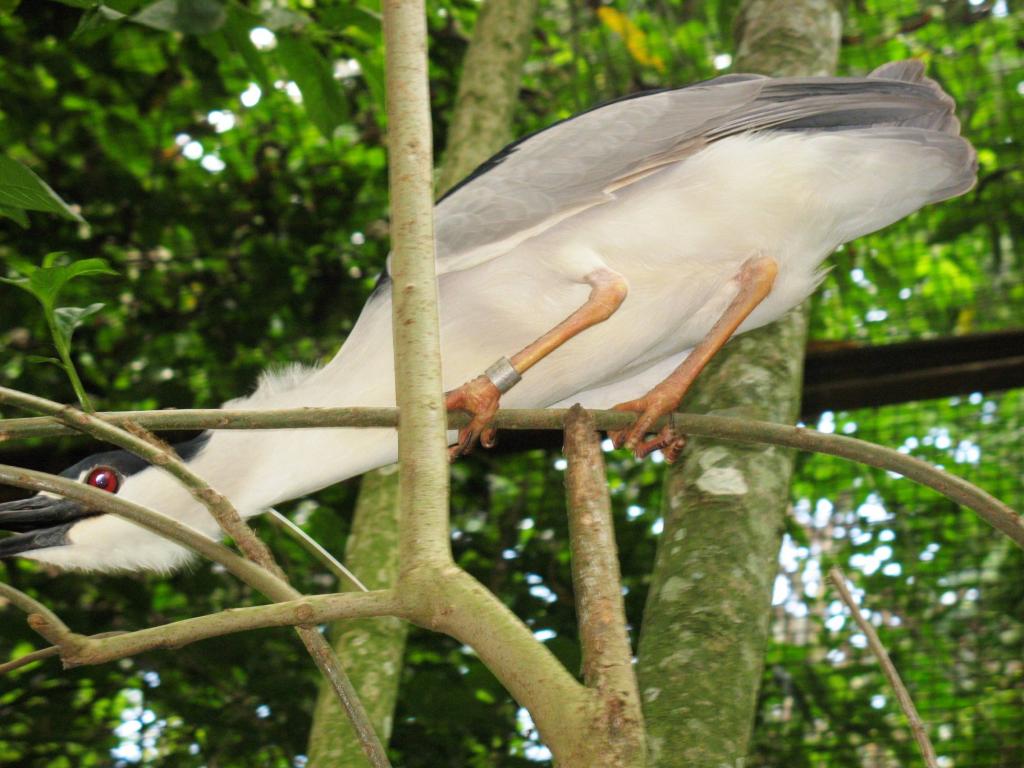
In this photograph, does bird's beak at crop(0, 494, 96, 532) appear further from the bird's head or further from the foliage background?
the foliage background

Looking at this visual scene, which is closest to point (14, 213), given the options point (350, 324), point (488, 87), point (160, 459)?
point (160, 459)

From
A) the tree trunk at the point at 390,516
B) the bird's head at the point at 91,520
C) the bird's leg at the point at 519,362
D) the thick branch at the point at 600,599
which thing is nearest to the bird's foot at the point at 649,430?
the bird's leg at the point at 519,362

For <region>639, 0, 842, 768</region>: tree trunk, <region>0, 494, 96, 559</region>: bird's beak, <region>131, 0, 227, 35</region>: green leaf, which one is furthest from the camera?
<region>0, 494, 96, 559</region>: bird's beak

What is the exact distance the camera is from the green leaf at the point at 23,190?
109 centimetres

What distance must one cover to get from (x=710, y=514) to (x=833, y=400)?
3.36 ft

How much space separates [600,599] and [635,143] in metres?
1.16

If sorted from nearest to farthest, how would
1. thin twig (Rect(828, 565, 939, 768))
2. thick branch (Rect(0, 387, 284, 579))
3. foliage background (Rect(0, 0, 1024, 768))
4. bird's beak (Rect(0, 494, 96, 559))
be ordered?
thick branch (Rect(0, 387, 284, 579)) → thin twig (Rect(828, 565, 939, 768)) → bird's beak (Rect(0, 494, 96, 559)) → foliage background (Rect(0, 0, 1024, 768))

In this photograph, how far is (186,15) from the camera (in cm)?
152

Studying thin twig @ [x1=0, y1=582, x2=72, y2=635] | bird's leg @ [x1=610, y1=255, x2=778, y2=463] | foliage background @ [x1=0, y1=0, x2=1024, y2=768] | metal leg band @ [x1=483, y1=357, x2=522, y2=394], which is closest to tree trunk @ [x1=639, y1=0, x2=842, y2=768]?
bird's leg @ [x1=610, y1=255, x2=778, y2=463]

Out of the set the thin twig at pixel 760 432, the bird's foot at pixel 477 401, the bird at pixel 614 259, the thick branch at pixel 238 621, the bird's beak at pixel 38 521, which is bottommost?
the thick branch at pixel 238 621

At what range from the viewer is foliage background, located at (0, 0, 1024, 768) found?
2.81m

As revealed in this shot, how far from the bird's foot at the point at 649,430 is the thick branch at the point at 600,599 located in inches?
21.9

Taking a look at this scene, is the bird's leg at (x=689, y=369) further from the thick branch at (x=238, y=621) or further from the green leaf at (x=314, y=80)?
the thick branch at (x=238, y=621)

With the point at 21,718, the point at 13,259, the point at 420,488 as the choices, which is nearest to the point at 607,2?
the point at 13,259
